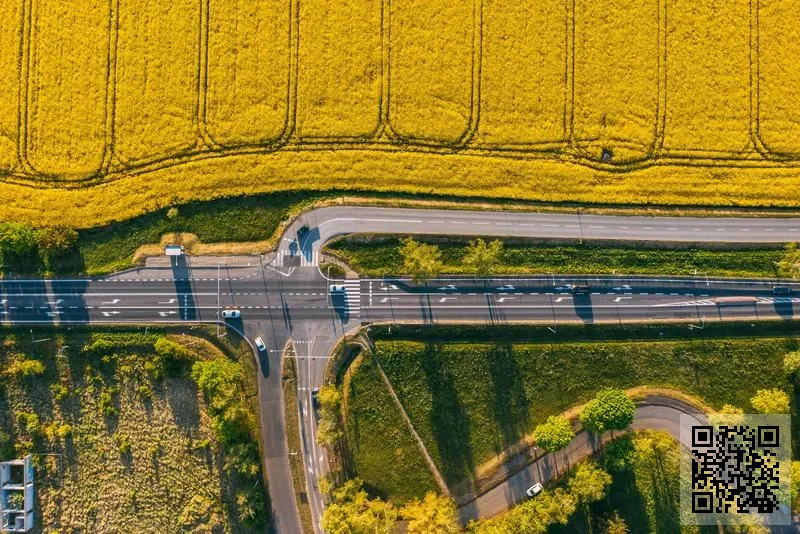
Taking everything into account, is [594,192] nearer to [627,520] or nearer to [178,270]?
[627,520]

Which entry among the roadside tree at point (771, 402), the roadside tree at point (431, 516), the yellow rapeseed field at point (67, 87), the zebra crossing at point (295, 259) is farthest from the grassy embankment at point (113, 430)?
the roadside tree at point (771, 402)

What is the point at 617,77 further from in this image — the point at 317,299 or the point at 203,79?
the point at 203,79

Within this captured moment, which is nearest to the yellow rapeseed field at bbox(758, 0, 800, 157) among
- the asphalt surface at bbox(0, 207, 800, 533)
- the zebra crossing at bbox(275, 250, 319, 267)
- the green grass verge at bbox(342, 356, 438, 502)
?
the asphalt surface at bbox(0, 207, 800, 533)

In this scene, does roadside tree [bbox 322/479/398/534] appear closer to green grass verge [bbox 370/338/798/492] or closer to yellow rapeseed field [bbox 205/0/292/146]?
green grass verge [bbox 370/338/798/492]

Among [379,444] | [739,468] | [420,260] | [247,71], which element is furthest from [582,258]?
[247,71]

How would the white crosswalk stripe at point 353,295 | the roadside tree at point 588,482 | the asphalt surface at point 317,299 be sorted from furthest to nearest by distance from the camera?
the white crosswalk stripe at point 353,295
the asphalt surface at point 317,299
the roadside tree at point 588,482

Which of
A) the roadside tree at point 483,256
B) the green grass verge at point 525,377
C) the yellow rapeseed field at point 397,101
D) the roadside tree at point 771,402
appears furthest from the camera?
the yellow rapeseed field at point 397,101

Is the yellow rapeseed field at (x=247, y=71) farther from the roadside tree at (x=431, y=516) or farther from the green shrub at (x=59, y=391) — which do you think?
the roadside tree at (x=431, y=516)
